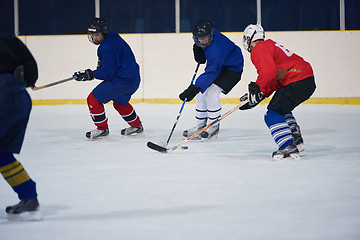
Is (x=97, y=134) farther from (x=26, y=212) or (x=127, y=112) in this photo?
(x=26, y=212)

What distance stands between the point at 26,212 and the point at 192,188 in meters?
0.82

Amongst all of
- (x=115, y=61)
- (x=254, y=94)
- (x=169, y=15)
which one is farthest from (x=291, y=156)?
(x=169, y=15)

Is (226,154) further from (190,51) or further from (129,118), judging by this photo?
(190,51)

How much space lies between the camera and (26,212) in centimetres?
223

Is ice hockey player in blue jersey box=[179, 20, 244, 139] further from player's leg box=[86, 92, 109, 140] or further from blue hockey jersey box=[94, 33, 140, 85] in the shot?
player's leg box=[86, 92, 109, 140]

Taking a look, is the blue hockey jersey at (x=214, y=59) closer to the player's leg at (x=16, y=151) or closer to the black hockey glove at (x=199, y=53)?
the black hockey glove at (x=199, y=53)

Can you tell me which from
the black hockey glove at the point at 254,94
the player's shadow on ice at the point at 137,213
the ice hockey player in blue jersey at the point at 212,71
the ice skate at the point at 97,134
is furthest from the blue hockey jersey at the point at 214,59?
the player's shadow on ice at the point at 137,213

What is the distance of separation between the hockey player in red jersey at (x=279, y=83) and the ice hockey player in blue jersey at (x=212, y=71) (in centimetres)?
59

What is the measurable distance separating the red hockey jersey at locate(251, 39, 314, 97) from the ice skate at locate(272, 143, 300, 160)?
36cm

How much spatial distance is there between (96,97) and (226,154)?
1.20 meters

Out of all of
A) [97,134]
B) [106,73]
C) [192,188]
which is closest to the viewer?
[192,188]

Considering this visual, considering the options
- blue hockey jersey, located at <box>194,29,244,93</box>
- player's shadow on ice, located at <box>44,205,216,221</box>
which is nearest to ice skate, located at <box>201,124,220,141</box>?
blue hockey jersey, located at <box>194,29,244,93</box>

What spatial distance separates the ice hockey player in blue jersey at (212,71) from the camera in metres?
4.21

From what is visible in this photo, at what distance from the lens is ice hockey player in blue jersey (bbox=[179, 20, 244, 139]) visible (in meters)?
4.21
